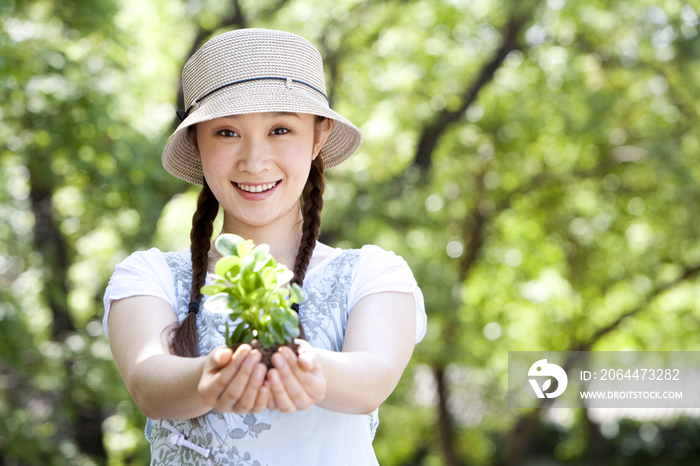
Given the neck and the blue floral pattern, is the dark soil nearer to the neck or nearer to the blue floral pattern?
the blue floral pattern

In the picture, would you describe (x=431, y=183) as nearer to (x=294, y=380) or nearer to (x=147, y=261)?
(x=147, y=261)

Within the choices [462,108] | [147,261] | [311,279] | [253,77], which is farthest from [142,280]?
[462,108]

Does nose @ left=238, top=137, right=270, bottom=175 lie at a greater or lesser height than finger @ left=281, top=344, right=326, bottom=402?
greater

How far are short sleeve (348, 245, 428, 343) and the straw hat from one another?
1.00ft

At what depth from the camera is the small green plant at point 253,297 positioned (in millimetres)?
969

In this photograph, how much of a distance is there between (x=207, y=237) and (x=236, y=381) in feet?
2.13

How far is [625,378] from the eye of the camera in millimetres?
8430

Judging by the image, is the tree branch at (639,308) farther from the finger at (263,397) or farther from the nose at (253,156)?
the finger at (263,397)

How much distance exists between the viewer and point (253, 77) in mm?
1353

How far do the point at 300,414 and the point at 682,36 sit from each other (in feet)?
22.7

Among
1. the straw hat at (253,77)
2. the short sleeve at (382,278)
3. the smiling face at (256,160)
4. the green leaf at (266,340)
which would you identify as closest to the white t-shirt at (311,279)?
the short sleeve at (382,278)

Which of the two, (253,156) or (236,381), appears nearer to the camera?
(236,381)

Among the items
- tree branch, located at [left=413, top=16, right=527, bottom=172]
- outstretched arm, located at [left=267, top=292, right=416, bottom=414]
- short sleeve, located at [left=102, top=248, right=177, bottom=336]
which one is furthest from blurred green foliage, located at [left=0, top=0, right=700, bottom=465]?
outstretched arm, located at [left=267, top=292, right=416, bottom=414]

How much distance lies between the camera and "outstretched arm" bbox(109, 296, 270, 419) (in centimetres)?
94
